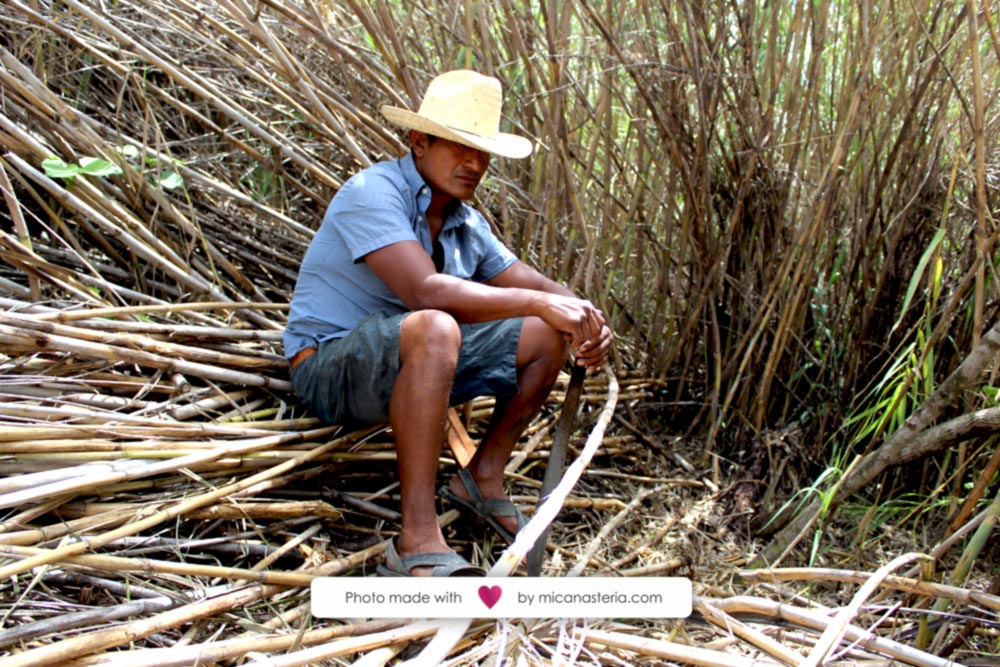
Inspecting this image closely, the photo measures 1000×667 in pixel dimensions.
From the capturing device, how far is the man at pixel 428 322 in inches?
78.0

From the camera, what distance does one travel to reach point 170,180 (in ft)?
9.53

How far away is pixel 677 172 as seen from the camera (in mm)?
2795

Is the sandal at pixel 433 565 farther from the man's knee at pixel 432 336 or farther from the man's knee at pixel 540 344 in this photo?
the man's knee at pixel 540 344

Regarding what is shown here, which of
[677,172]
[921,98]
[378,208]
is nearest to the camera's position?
[378,208]

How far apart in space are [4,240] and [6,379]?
47 cm

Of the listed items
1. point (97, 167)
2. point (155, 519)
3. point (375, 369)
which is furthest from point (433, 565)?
point (97, 167)

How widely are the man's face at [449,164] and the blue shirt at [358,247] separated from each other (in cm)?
3

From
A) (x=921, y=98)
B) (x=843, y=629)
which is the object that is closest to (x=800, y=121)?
(x=921, y=98)

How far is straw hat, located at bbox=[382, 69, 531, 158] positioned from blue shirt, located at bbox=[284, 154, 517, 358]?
5.4 inches

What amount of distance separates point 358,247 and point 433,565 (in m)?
0.73

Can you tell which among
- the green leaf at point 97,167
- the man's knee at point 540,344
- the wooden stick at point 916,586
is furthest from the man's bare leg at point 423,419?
the green leaf at point 97,167

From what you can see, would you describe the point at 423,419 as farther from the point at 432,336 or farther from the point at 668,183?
the point at 668,183

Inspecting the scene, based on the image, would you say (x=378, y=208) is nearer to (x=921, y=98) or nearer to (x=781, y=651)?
(x=781, y=651)

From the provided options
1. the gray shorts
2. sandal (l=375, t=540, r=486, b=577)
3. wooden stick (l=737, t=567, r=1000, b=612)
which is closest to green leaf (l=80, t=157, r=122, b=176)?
the gray shorts
